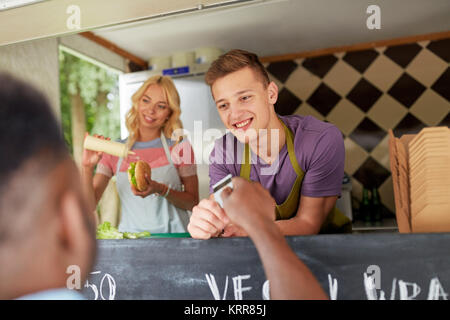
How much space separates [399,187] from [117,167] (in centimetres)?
125

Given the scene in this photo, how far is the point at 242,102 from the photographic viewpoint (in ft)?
3.63

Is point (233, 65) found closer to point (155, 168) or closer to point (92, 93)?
point (155, 168)

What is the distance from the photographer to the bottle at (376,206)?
2332 millimetres

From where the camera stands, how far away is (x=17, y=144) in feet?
1.86

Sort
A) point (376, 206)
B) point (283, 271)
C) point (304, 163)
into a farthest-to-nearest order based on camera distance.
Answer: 1. point (376, 206)
2. point (304, 163)
3. point (283, 271)

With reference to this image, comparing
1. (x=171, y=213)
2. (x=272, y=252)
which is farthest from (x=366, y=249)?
(x=171, y=213)

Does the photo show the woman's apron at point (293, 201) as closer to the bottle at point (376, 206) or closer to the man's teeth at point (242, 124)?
the man's teeth at point (242, 124)

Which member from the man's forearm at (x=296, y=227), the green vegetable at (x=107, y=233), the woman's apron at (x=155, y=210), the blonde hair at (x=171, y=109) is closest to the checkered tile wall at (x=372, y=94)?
the blonde hair at (x=171, y=109)

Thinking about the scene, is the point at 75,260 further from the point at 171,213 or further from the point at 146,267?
the point at 171,213

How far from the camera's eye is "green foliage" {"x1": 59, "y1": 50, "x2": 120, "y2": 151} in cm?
202

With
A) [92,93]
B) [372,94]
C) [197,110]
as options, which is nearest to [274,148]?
[197,110]

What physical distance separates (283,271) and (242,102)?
25.4 inches

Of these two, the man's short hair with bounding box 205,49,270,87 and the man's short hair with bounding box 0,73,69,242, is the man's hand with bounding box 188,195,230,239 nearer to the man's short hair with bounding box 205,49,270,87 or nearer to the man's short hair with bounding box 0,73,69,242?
the man's short hair with bounding box 0,73,69,242

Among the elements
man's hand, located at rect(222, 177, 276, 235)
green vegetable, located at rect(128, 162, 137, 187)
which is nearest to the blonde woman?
green vegetable, located at rect(128, 162, 137, 187)
